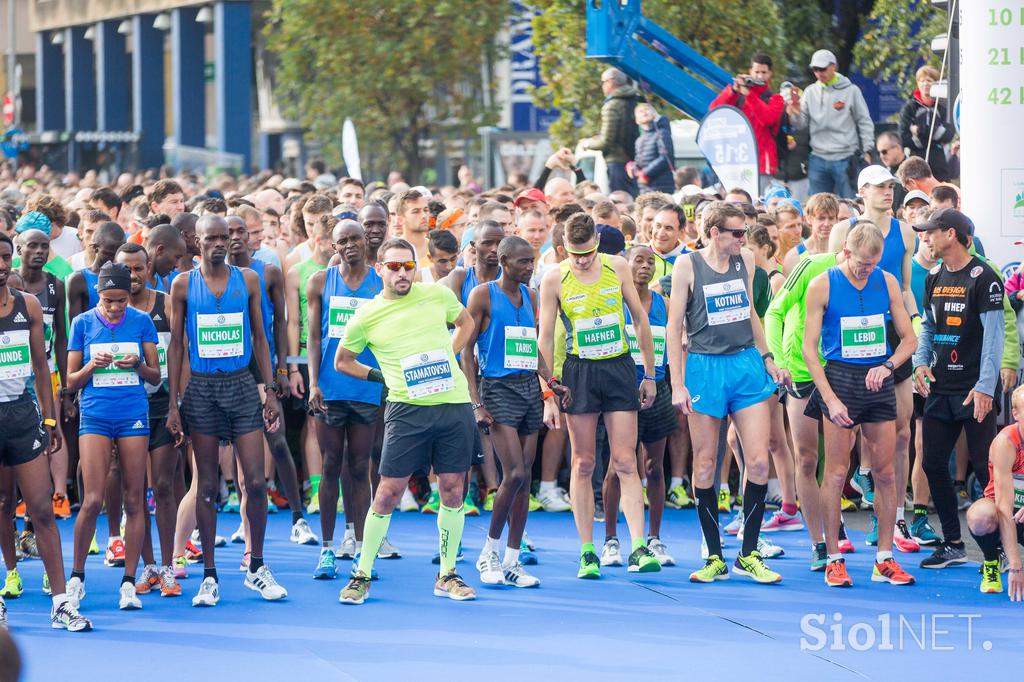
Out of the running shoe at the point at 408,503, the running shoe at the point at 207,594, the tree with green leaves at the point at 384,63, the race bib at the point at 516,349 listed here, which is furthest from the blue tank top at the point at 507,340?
the tree with green leaves at the point at 384,63

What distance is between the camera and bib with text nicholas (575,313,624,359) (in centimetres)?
902

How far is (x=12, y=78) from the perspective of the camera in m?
49.1

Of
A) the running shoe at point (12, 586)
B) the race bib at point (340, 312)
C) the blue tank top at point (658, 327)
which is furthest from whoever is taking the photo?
the blue tank top at point (658, 327)

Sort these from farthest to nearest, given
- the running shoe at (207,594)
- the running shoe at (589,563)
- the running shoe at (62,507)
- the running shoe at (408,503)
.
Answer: the running shoe at (408,503)
the running shoe at (62,507)
the running shoe at (589,563)
the running shoe at (207,594)

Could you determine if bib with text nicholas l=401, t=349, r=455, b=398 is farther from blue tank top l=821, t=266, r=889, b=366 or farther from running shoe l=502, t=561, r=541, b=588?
blue tank top l=821, t=266, r=889, b=366

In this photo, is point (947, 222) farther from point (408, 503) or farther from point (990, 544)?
point (408, 503)

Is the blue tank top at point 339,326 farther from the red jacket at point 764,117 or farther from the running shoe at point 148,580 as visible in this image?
the red jacket at point 764,117

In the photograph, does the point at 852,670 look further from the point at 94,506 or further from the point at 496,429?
the point at 94,506

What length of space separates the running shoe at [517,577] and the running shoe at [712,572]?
34.1 inches

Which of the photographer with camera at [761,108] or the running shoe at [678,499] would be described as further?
the photographer with camera at [761,108]

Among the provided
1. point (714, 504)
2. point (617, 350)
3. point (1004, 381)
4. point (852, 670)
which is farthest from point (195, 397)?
point (1004, 381)

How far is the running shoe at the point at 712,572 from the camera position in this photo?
29.7ft

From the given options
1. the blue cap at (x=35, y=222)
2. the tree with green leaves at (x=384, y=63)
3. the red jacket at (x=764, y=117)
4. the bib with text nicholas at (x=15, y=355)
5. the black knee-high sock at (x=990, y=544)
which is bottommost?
the black knee-high sock at (x=990, y=544)

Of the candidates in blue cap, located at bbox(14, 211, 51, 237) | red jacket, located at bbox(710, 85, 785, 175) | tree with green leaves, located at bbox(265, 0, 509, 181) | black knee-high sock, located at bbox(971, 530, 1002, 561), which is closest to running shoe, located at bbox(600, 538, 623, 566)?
black knee-high sock, located at bbox(971, 530, 1002, 561)
